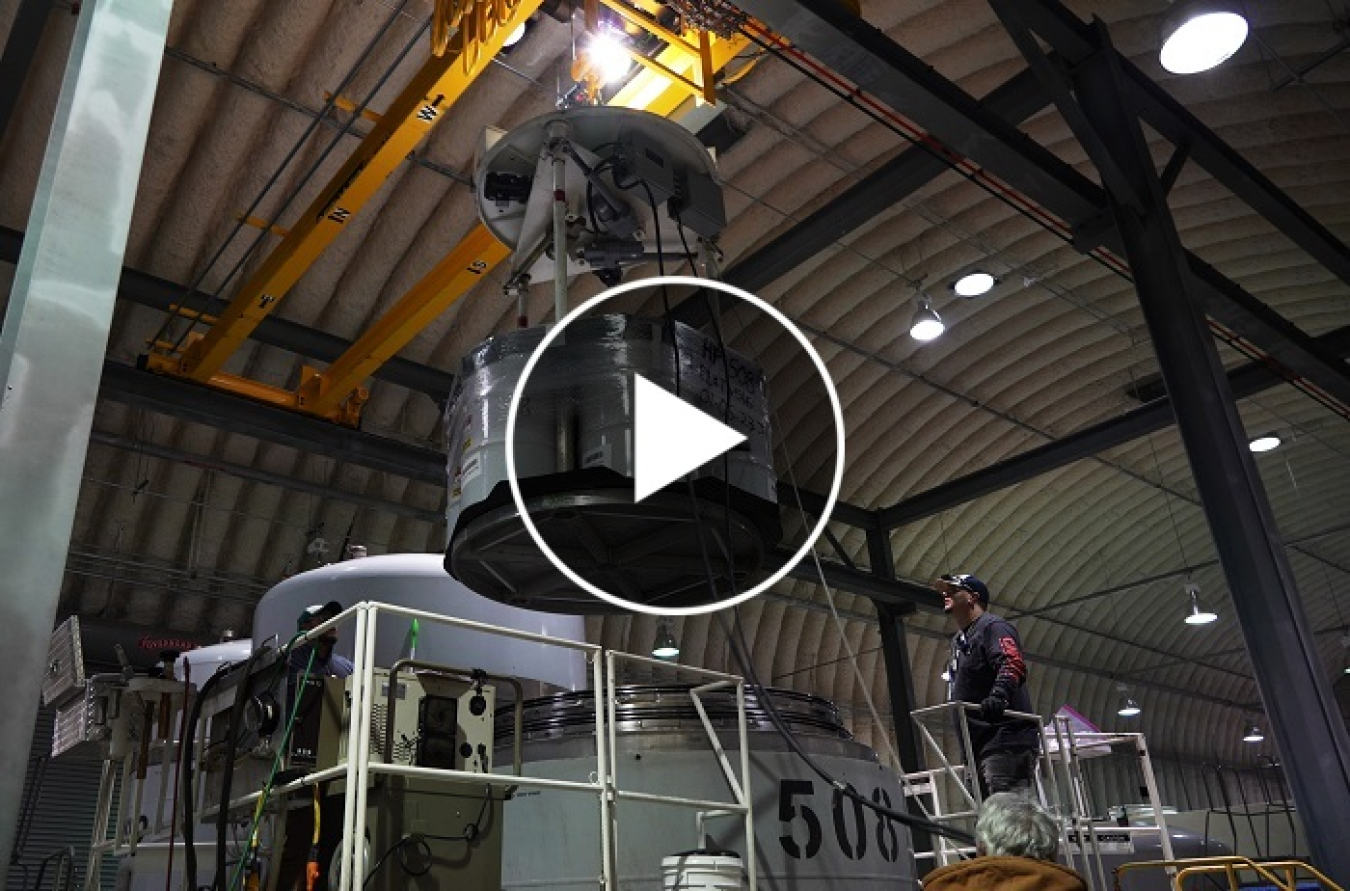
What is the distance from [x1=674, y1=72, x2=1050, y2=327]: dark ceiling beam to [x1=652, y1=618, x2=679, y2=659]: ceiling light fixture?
605cm

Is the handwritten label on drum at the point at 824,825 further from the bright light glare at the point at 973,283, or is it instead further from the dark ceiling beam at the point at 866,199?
the bright light glare at the point at 973,283

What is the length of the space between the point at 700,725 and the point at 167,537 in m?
8.78

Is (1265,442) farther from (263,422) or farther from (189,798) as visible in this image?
(189,798)

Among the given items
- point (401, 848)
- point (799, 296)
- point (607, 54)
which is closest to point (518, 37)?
point (607, 54)

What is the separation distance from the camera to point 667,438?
12.7 feet

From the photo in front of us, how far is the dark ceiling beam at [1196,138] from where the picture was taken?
8.79 meters

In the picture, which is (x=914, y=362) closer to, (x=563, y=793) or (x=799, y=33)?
(x=799, y=33)

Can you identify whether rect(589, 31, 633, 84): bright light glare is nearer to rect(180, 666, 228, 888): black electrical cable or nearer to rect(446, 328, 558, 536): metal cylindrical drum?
rect(446, 328, 558, 536): metal cylindrical drum

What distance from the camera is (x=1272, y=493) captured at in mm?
20016

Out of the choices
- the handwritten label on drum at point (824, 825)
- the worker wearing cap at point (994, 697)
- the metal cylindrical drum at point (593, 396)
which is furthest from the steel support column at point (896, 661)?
the metal cylindrical drum at point (593, 396)

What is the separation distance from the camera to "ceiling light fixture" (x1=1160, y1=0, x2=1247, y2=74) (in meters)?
7.74

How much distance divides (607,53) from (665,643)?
9929mm

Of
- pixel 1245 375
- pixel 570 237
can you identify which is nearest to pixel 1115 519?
pixel 1245 375

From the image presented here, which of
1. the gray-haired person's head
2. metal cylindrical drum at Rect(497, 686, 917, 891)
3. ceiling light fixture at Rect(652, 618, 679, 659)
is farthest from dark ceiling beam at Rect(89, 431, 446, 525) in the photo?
the gray-haired person's head
